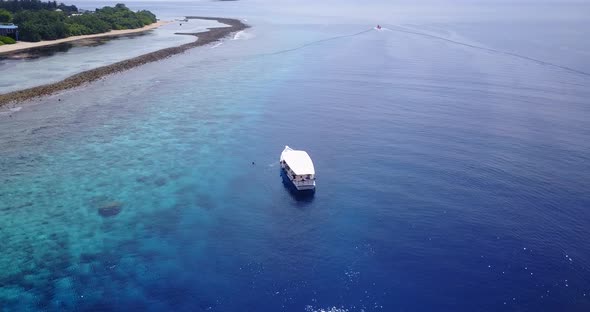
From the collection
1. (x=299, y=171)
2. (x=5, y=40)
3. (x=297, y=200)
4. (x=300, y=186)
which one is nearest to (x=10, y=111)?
(x=299, y=171)

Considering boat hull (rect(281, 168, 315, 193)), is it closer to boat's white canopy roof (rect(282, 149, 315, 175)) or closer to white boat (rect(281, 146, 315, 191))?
white boat (rect(281, 146, 315, 191))

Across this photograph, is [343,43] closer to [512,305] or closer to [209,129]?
[209,129]

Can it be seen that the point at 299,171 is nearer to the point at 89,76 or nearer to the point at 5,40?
the point at 89,76

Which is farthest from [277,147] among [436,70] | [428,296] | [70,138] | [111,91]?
[436,70]

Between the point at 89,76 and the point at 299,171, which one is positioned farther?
the point at 89,76

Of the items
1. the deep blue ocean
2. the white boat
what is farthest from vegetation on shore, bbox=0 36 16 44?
the white boat

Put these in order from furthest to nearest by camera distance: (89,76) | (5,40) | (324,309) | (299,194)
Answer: (5,40)
(89,76)
(299,194)
(324,309)
